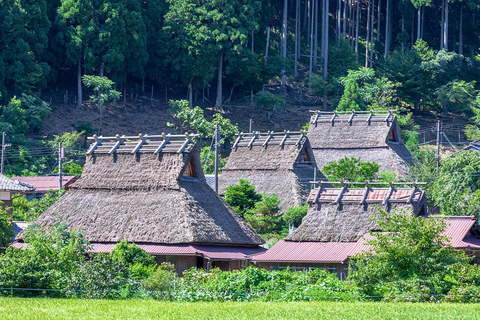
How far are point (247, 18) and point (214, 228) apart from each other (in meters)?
36.3

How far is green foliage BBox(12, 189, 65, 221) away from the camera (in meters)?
43.8

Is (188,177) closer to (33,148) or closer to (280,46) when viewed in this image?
(33,148)

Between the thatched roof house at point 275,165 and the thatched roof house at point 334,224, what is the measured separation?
29.9ft

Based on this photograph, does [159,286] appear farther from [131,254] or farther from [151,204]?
[151,204]

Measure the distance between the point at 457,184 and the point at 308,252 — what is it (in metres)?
13.4

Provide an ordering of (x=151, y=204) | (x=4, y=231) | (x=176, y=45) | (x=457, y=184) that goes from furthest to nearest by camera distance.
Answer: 1. (x=176, y=45)
2. (x=457, y=184)
3. (x=151, y=204)
4. (x=4, y=231)

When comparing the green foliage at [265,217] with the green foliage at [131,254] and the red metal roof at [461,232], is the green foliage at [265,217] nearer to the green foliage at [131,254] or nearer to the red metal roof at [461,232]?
the green foliage at [131,254]

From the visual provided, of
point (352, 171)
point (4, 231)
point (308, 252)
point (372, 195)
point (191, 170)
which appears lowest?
point (308, 252)

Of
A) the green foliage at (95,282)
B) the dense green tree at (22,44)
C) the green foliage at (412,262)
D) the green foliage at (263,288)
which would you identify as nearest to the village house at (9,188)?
the dense green tree at (22,44)

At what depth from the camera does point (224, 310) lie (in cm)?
2258

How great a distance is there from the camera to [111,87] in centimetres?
6469

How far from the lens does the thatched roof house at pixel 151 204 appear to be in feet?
117

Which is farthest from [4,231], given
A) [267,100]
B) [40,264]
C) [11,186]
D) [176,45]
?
[267,100]

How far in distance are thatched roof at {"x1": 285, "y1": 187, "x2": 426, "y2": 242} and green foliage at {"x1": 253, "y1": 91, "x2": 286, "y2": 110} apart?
107 ft
